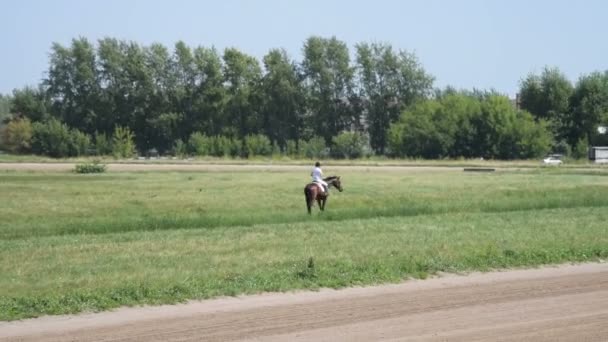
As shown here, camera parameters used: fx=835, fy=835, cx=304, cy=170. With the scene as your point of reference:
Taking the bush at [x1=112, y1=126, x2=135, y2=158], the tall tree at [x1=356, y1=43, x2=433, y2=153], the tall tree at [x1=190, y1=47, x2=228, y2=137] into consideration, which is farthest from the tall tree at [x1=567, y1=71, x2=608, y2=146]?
the bush at [x1=112, y1=126, x2=135, y2=158]

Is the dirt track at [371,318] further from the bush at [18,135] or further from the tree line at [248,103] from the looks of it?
the bush at [18,135]

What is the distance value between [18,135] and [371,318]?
11547 cm

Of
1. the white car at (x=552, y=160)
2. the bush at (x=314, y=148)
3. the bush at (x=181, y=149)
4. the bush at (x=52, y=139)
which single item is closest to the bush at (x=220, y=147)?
the bush at (x=181, y=149)

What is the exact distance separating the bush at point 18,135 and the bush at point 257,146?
31055 mm

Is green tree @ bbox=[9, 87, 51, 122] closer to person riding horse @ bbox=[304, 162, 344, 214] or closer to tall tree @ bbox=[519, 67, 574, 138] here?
tall tree @ bbox=[519, 67, 574, 138]

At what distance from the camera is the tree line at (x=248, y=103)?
11669 centimetres

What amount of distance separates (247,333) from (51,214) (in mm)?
23354

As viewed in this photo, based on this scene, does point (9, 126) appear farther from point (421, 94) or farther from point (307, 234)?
point (307, 234)

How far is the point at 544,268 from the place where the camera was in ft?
55.5

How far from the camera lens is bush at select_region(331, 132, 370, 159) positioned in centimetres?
11806

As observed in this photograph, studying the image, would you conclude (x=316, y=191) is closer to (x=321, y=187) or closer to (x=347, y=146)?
(x=321, y=187)

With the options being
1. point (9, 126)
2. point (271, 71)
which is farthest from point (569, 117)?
point (9, 126)

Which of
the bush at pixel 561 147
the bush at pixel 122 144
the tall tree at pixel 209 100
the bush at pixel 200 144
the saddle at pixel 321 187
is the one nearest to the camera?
the saddle at pixel 321 187

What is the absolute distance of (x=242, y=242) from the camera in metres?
21.0
